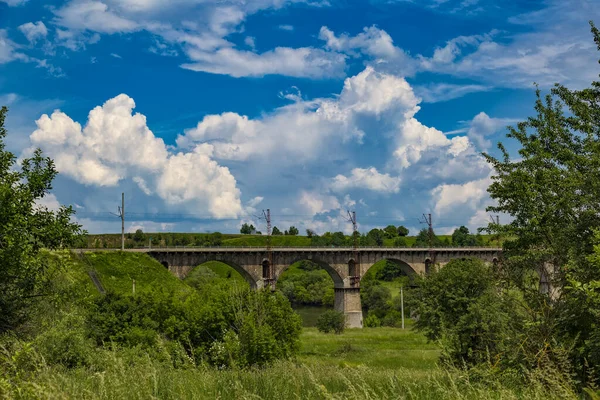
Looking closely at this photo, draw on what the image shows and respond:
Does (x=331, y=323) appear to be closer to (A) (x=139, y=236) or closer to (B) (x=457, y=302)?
(B) (x=457, y=302)

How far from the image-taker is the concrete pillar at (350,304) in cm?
8956

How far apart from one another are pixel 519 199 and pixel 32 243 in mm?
16156

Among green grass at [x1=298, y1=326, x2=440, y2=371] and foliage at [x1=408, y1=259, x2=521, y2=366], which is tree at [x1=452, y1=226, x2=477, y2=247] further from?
foliage at [x1=408, y1=259, x2=521, y2=366]

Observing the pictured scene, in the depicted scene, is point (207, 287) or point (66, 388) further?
point (207, 287)

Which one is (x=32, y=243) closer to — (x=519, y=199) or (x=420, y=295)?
(x=519, y=199)

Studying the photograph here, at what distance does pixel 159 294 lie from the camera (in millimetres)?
40312

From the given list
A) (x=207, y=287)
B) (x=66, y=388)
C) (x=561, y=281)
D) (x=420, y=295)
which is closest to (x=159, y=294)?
(x=207, y=287)

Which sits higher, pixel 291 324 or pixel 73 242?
pixel 73 242

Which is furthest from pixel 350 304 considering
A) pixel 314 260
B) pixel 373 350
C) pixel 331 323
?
pixel 373 350

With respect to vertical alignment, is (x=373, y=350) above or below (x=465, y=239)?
below

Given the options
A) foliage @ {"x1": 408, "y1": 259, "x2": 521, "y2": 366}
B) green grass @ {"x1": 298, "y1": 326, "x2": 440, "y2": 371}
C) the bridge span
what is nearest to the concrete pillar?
the bridge span

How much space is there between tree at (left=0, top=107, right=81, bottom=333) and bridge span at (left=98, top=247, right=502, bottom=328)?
6203cm

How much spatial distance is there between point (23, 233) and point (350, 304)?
81.5 m

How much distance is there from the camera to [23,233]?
14.3 metres
